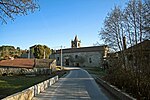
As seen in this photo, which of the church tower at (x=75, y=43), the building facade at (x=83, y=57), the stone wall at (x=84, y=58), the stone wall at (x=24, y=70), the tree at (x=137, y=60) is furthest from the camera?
the church tower at (x=75, y=43)

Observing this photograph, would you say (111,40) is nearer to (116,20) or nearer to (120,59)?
(116,20)

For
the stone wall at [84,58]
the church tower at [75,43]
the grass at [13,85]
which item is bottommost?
the grass at [13,85]

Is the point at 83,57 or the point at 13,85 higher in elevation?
the point at 83,57

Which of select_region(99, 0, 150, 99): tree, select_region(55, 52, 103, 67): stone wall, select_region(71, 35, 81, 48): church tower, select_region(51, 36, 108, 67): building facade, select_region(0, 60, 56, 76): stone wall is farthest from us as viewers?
select_region(71, 35, 81, 48): church tower

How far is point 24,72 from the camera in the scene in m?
53.0

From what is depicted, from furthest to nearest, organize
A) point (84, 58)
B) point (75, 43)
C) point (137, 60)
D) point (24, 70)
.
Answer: point (75, 43), point (84, 58), point (24, 70), point (137, 60)

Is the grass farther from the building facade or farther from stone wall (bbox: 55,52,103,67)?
stone wall (bbox: 55,52,103,67)

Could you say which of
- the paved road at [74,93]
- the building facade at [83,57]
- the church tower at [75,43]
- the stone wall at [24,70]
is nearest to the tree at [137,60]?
the paved road at [74,93]

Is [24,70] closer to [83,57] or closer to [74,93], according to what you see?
[74,93]

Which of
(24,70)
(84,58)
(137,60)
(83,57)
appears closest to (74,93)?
(137,60)

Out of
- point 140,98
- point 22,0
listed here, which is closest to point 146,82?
point 140,98

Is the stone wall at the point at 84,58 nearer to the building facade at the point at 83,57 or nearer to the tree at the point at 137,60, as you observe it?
the building facade at the point at 83,57

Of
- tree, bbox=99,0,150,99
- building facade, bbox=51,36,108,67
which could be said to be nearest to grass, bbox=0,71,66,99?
tree, bbox=99,0,150,99

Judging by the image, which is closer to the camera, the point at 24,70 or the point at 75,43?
the point at 24,70
